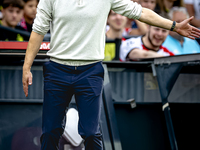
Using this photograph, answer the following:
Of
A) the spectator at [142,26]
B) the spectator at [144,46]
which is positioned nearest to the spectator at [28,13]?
the spectator at [142,26]

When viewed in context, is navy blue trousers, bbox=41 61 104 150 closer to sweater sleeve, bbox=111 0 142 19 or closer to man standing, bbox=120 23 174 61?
sweater sleeve, bbox=111 0 142 19

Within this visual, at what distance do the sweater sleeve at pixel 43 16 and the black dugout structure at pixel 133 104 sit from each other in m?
0.85

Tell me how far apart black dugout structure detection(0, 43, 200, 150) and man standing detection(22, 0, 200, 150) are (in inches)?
31.1

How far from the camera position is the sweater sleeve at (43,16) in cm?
260

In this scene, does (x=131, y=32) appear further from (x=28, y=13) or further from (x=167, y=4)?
(x=28, y=13)

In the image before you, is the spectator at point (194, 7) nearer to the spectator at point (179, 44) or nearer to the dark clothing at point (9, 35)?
the spectator at point (179, 44)

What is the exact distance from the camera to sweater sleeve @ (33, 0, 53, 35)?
8.54 feet

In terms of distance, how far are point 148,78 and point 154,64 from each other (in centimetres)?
18

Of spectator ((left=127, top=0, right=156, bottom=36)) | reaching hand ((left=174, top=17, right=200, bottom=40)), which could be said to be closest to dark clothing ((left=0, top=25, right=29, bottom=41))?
spectator ((left=127, top=0, right=156, bottom=36))

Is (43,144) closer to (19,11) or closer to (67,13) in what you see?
(67,13)

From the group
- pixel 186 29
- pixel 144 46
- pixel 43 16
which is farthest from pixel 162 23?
pixel 144 46

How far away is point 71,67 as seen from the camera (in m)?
2.66

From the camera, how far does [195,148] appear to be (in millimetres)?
3777

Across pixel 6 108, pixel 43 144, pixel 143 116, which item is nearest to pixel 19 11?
pixel 6 108
